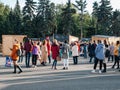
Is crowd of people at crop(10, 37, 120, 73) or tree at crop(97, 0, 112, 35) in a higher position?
tree at crop(97, 0, 112, 35)

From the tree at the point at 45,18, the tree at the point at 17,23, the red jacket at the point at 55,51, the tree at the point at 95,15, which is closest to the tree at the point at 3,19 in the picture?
the tree at the point at 17,23

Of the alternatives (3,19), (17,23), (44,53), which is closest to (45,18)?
(17,23)

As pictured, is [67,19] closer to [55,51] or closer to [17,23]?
[17,23]

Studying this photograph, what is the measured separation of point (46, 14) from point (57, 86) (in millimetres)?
81326

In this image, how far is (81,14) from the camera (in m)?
112

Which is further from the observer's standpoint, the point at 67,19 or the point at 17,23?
the point at 67,19

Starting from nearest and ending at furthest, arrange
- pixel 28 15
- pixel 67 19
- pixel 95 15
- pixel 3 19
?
pixel 28 15, pixel 3 19, pixel 67 19, pixel 95 15

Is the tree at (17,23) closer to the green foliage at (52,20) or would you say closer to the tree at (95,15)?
the green foliage at (52,20)

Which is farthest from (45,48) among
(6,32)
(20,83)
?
(6,32)

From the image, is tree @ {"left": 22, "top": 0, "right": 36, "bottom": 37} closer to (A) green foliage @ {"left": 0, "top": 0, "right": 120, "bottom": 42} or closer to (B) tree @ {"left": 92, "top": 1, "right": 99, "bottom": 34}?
(A) green foliage @ {"left": 0, "top": 0, "right": 120, "bottom": 42}

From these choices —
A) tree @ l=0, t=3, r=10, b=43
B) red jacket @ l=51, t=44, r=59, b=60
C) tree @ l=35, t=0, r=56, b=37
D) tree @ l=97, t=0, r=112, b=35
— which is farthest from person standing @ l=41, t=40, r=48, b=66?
tree @ l=97, t=0, r=112, b=35

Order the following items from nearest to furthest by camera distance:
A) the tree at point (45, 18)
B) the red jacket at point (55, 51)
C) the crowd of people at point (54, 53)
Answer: the crowd of people at point (54, 53)
the red jacket at point (55, 51)
the tree at point (45, 18)

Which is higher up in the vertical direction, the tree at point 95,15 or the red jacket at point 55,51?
the tree at point 95,15

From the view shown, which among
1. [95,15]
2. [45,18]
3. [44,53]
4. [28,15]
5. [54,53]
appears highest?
[95,15]
